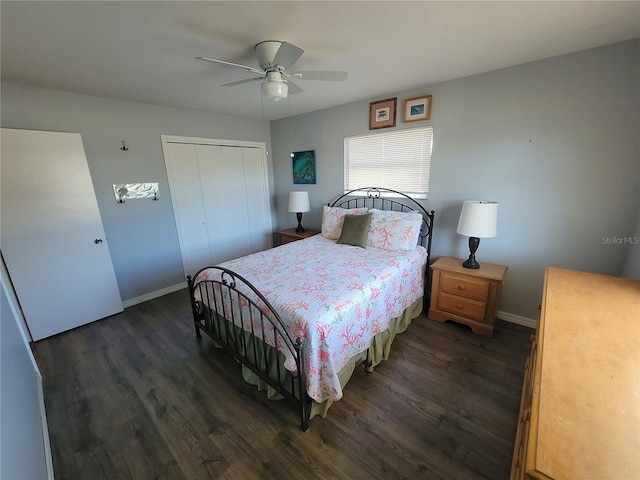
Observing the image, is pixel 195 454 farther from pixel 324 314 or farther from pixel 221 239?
pixel 221 239

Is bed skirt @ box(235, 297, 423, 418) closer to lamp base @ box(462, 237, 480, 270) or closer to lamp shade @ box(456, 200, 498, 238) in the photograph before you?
lamp base @ box(462, 237, 480, 270)

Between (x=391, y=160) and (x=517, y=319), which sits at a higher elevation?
(x=391, y=160)

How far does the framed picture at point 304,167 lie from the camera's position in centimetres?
395

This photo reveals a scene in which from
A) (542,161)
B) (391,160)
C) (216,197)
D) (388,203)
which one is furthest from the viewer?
(216,197)

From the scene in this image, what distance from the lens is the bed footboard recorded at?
158cm

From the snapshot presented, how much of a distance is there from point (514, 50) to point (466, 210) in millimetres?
1265

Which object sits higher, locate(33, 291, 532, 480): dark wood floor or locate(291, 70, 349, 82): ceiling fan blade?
locate(291, 70, 349, 82): ceiling fan blade

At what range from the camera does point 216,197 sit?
3943mm

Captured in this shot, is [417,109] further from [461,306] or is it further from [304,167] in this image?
[461,306]

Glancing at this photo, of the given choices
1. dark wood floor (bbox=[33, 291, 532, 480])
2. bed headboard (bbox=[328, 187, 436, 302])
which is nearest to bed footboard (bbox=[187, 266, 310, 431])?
dark wood floor (bbox=[33, 291, 532, 480])

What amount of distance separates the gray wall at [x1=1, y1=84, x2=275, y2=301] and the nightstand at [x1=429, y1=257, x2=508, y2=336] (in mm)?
3429

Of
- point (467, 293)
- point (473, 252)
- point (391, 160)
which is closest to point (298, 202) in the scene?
point (391, 160)

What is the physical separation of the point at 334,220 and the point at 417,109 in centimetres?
156

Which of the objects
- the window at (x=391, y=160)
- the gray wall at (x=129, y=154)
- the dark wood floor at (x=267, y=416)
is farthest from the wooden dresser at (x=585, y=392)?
the gray wall at (x=129, y=154)
